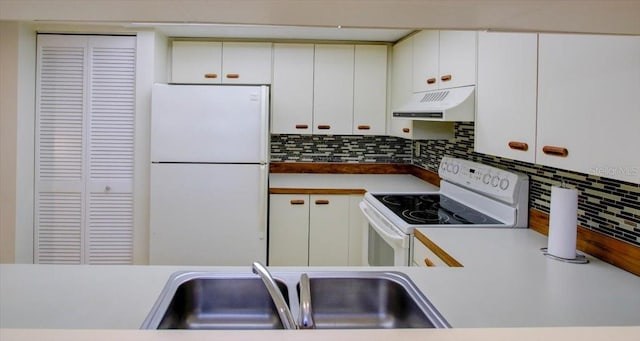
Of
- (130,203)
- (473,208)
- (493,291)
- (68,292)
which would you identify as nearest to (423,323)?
(493,291)

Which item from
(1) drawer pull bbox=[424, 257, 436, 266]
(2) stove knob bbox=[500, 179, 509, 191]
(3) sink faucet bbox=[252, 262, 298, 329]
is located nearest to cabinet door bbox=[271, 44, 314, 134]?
(2) stove knob bbox=[500, 179, 509, 191]

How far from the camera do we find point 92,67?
3287 mm

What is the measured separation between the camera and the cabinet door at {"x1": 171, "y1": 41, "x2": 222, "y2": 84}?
144 inches

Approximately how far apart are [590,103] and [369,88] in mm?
2436

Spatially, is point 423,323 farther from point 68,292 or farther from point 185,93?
point 185,93

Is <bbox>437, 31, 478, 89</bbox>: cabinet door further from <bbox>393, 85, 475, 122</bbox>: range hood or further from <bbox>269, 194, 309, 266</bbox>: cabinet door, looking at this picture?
<bbox>269, 194, 309, 266</bbox>: cabinet door

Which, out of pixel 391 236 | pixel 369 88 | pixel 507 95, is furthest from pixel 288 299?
pixel 369 88

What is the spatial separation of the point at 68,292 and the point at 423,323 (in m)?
0.95

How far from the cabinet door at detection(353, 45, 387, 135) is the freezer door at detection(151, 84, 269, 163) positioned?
0.91 m

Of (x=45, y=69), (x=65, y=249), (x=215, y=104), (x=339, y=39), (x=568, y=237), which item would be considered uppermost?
(x=339, y=39)

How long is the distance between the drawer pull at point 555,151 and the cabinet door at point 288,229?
77.8 inches

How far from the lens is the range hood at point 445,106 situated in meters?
2.31

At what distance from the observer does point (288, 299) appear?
1.36 m

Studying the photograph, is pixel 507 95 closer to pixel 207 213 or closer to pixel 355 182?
pixel 355 182
